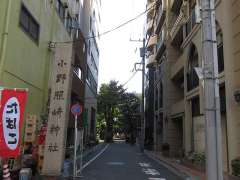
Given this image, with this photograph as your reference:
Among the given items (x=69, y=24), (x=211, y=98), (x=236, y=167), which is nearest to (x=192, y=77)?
(x=69, y=24)

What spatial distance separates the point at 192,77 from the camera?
2206 centimetres

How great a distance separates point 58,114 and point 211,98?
786cm

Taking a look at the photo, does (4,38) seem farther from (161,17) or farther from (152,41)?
(152,41)

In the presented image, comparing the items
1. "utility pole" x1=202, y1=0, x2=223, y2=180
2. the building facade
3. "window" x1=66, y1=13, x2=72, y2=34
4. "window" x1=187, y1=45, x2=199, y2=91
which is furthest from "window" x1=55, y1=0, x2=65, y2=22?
"utility pole" x1=202, y1=0, x2=223, y2=180

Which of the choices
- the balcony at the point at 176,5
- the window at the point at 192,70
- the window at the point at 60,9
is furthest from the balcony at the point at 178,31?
the window at the point at 60,9

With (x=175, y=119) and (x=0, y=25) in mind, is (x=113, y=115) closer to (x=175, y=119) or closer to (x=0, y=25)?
(x=175, y=119)

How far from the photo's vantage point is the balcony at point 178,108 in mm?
24756

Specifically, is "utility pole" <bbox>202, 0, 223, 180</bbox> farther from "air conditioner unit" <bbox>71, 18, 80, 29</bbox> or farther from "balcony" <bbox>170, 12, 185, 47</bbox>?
"air conditioner unit" <bbox>71, 18, 80, 29</bbox>

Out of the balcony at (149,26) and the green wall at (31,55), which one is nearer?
the green wall at (31,55)

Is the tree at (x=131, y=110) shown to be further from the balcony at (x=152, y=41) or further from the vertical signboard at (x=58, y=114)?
the vertical signboard at (x=58, y=114)

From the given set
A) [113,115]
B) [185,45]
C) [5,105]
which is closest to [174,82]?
[185,45]

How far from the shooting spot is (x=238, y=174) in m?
11.5

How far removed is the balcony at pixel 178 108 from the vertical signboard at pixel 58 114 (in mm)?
12706

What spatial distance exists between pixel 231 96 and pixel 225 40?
2549 millimetres
